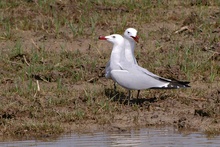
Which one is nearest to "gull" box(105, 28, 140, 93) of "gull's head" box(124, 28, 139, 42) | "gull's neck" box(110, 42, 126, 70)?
"gull's head" box(124, 28, 139, 42)

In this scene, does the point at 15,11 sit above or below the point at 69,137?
above

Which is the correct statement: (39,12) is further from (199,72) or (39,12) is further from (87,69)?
(199,72)

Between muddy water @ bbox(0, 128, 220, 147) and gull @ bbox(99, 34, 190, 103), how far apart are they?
0.68m

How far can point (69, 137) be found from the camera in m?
9.26

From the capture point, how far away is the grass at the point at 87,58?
9922 mm

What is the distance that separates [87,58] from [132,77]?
71.3 inches

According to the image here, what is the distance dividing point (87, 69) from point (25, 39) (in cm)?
168

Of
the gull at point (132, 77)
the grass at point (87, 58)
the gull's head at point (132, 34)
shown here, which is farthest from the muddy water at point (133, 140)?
the gull's head at point (132, 34)

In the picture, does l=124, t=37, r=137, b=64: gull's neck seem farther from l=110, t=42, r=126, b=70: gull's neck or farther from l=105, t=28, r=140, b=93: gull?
l=110, t=42, r=126, b=70: gull's neck

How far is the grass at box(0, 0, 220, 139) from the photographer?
32.6 feet

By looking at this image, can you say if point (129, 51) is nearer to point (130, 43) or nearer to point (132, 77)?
point (130, 43)

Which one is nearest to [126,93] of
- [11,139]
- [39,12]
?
[11,139]

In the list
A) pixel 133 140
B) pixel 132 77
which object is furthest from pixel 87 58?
pixel 133 140

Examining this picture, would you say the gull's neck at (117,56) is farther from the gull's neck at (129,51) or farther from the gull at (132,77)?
the gull's neck at (129,51)
